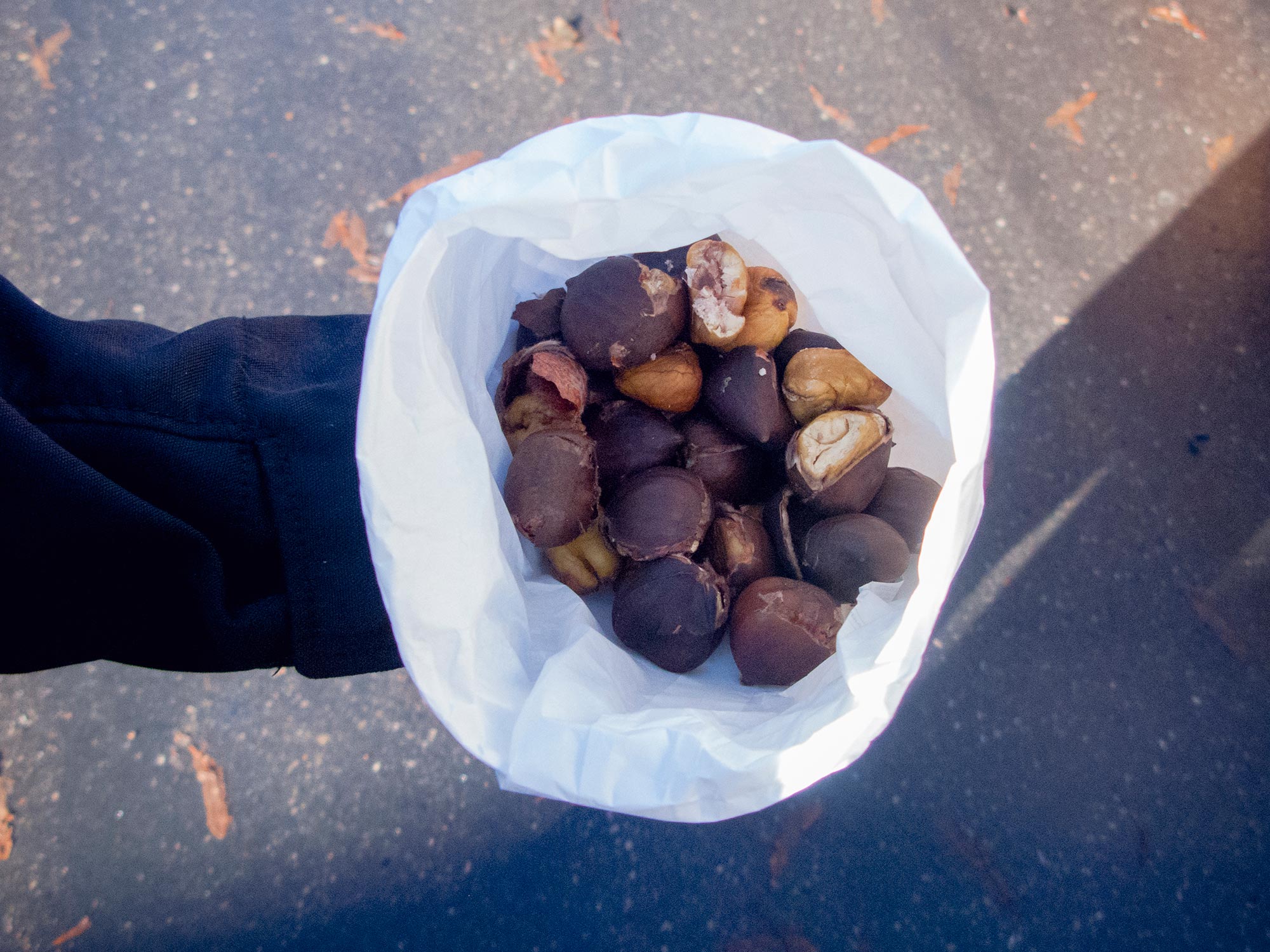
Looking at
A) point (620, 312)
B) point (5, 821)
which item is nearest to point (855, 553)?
point (620, 312)

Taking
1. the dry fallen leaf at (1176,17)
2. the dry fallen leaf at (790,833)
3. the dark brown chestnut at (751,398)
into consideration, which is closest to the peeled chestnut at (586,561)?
the dark brown chestnut at (751,398)

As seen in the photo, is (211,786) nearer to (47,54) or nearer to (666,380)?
(666,380)

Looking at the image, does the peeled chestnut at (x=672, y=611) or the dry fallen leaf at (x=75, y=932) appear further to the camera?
the dry fallen leaf at (x=75, y=932)

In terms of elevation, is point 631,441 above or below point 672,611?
above

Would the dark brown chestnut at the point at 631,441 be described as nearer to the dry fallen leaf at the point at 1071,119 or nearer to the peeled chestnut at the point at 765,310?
the peeled chestnut at the point at 765,310

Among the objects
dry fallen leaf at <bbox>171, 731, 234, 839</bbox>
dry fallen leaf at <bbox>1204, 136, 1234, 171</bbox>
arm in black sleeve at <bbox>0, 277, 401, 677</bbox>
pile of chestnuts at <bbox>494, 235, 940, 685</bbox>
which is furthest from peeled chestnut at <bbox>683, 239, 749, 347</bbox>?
dry fallen leaf at <bbox>1204, 136, 1234, 171</bbox>

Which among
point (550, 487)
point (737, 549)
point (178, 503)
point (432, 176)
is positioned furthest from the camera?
point (432, 176)
